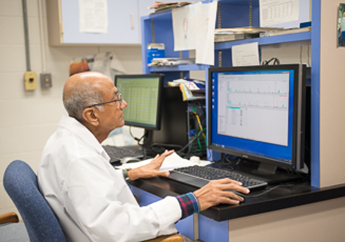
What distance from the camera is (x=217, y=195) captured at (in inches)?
55.4

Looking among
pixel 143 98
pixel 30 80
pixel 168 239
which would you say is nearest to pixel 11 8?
pixel 30 80

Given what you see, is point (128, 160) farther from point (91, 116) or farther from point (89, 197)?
point (89, 197)

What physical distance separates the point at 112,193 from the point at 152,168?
24.9 inches

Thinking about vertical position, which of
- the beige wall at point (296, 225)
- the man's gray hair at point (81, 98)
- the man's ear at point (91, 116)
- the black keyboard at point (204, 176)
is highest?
the man's gray hair at point (81, 98)

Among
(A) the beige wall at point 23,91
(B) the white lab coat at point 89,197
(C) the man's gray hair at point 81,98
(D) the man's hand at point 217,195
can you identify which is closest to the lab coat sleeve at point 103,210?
(B) the white lab coat at point 89,197

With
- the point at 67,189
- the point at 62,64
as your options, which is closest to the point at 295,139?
the point at 67,189

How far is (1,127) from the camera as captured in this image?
3070 mm

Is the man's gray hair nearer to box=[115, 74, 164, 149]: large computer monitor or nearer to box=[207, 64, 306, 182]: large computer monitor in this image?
box=[207, 64, 306, 182]: large computer monitor

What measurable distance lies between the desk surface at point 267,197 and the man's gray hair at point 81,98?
0.46m

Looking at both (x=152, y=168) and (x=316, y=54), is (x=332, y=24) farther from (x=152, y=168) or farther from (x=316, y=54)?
(x=152, y=168)

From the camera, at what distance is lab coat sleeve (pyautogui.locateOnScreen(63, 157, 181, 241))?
120 centimetres

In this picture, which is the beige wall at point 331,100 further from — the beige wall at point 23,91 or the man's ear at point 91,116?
the beige wall at point 23,91

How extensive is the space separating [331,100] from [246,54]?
0.48 m

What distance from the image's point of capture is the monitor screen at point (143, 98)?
2.32m
